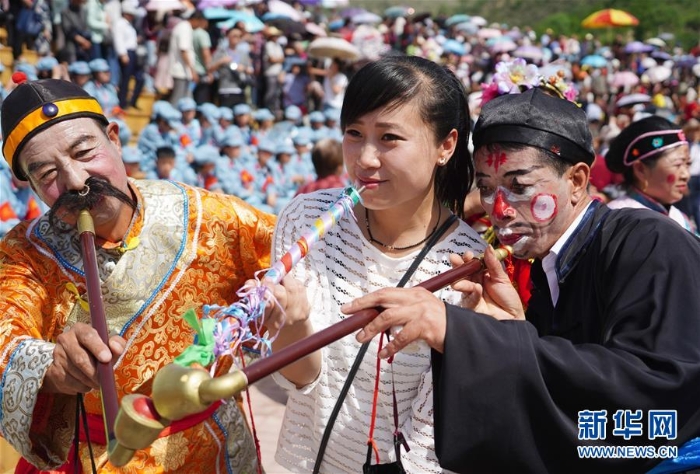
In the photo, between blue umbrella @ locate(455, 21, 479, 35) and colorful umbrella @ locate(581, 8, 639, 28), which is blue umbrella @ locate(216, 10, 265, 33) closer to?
blue umbrella @ locate(455, 21, 479, 35)

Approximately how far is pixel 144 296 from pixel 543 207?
4.22 feet

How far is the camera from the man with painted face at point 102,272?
99.1 inches

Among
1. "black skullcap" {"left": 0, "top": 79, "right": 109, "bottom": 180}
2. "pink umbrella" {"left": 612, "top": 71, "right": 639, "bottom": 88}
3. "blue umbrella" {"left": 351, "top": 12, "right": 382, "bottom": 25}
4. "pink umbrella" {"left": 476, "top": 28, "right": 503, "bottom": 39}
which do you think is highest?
"black skullcap" {"left": 0, "top": 79, "right": 109, "bottom": 180}

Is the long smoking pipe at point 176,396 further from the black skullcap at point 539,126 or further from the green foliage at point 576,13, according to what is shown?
the green foliage at point 576,13

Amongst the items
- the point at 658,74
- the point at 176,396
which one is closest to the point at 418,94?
the point at 176,396

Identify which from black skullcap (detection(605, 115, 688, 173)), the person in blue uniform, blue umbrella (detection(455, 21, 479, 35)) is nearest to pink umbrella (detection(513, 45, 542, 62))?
blue umbrella (detection(455, 21, 479, 35))

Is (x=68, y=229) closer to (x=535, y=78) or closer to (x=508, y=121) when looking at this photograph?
(x=508, y=121)

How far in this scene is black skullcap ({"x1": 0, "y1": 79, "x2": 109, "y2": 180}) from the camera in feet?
8.45

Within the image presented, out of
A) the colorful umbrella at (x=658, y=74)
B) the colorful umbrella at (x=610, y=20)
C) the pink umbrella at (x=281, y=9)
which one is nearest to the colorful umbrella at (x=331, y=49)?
the pink umbrella at (x=281, y=9)

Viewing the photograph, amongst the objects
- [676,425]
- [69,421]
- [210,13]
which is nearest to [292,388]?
[69,421]

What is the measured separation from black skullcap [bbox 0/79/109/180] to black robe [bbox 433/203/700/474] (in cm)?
141

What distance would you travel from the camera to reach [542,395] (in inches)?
77.2

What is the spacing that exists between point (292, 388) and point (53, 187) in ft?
3.08

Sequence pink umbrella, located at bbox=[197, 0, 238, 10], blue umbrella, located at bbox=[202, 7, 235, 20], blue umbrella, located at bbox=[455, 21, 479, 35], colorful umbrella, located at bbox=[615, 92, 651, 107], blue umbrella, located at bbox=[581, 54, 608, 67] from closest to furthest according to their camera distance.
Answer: colorful umbrella, located at bbox=[615, 92, 651, 107]
blue umbrella, located at bbox=[202, 7, 235, 20]
pink umbrella, located at bbox=[197, 0, 238, 10]
blue umbrella, located at bbox=[581, 54, 608, 67]
blue umbrella, located at bbox=[455, 21, 479, 35]
